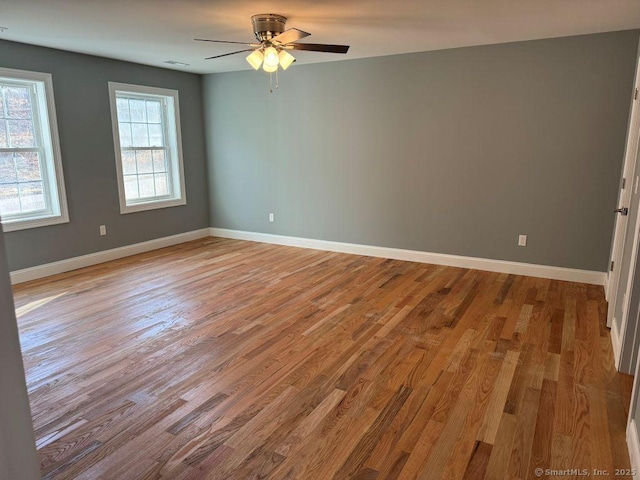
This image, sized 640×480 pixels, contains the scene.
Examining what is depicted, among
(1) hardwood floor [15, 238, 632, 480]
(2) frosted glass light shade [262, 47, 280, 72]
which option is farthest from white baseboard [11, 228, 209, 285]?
(2) frosted glass light shade [262, 47, 280, 72]

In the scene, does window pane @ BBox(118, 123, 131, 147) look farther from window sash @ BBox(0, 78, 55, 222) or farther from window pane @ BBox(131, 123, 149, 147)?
window sash @ BBox(0, 78, 55, 222)

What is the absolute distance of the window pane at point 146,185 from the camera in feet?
19.6

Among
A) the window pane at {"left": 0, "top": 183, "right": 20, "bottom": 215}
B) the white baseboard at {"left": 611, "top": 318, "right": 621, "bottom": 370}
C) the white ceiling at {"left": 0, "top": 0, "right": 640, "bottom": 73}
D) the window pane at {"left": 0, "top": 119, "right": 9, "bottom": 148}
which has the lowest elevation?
the white baseboard at {"left": 611, "top": 318, "right": 621, "bottom": 370}

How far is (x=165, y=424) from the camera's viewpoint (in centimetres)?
223

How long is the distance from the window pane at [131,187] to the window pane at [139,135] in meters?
0.44

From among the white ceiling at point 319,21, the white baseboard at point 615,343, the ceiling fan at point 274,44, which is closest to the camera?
the white baseboard at point 615,343

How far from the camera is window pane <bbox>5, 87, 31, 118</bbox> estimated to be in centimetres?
445

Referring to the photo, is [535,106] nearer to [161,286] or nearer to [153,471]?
[161,286]

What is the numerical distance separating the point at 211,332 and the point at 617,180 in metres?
4.03

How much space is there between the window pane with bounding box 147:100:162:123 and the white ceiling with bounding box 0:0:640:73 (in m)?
1.24

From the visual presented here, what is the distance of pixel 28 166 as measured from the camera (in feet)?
15.3

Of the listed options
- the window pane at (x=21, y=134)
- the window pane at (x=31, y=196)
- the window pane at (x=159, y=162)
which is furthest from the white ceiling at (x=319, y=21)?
the window pane at (x=159, y=162)

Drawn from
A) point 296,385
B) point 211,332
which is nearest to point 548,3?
point 296,385

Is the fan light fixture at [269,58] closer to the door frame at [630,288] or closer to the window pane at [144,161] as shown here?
the door frame at [630,288]
